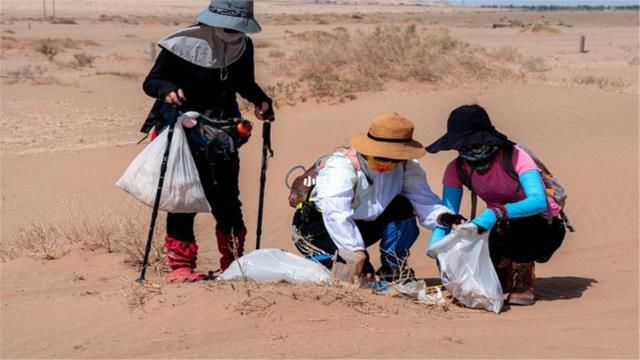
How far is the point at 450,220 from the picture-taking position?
15.2ft

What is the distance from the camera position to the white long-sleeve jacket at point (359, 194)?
4539mm

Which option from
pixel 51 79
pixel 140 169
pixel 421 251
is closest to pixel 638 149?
pixel 421 251

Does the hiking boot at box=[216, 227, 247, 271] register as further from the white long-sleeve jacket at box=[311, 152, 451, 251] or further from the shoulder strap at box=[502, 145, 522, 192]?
the shoulder strap at box=[502, 145, 522, 192]

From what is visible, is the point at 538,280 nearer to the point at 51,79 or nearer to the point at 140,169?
the point at 140,169

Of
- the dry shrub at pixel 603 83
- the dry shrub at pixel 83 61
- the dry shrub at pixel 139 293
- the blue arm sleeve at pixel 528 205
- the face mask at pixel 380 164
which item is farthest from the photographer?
the dry shrub at pixel 83 61

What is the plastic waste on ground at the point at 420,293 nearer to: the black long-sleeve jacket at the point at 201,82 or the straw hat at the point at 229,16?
the black long-sleeve jacket at the point at 201,82

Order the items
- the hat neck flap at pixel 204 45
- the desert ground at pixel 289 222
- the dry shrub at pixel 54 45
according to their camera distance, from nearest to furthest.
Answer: the desert ground at pixel 289 222, the hat neck flap at pixel 204 45, the dry shrub at pixel 54 45

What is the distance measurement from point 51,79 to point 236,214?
15148 millimetres

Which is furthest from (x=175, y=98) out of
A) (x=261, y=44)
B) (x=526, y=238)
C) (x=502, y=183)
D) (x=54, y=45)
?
(x=261, y=44)

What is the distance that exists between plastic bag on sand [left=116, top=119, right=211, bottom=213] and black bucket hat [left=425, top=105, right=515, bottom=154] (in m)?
1.37

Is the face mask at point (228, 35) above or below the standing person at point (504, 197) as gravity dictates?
above

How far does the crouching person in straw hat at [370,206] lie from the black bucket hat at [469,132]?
0.18 metres

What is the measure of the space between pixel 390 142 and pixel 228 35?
113cm

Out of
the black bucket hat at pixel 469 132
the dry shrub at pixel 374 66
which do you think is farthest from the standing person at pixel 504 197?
the dry shrub at pixel 374 66
